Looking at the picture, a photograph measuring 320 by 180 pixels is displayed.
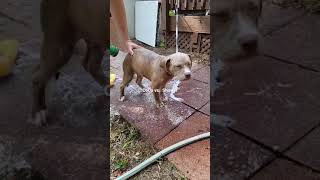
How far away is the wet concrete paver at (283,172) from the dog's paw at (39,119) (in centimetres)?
84

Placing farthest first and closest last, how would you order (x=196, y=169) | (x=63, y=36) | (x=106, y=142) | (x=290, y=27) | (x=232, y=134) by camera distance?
(x=196, y=169)
(x=232, y=134)
(x=106, y=142)
(x=290, y=27)
(x=63, y=36)

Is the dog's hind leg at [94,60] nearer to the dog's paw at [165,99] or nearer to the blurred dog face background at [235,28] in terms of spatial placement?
the blurred dog face background at [235,28]

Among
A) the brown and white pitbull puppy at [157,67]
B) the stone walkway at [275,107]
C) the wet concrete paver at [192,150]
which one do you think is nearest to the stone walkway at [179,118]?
the wet concrete paver at [192,150]

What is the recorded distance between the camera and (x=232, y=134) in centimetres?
124

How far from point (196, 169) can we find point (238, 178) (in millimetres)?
272

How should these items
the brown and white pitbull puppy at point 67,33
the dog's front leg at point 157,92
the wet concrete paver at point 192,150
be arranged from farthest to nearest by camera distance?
the dog's front leg at point 157,92, the wet concrete paver at point 192,150, the brown and white pitbull puppy at point 67,33

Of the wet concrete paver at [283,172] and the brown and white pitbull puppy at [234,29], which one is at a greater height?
the brown and white pitbull puppy at [234,29]

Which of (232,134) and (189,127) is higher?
(232,134)

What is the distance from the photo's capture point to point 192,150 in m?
1.66

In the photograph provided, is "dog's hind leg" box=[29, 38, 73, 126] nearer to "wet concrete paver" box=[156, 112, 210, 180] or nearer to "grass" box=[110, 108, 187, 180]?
"grass" box=[110, 108, 187, 180]

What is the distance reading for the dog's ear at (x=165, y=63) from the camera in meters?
1.87

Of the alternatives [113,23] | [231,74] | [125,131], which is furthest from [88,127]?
[125,131]

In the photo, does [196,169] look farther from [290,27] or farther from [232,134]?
[290,27]

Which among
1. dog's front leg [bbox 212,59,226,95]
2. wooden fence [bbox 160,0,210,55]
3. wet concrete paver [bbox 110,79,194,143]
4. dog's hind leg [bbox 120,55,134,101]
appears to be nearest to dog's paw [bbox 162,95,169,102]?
wet concrete paver [bbox 110,79,194,143]
